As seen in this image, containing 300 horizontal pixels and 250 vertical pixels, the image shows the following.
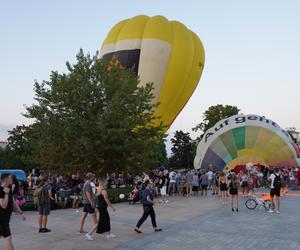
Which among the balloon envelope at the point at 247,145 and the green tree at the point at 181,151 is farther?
the green tree at the point at 181,151

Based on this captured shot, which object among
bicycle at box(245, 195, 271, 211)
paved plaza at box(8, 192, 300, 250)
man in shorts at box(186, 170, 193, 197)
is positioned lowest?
paved plaza at box(8, 192, 300, 250)

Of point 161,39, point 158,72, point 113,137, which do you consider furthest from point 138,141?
point 161,39

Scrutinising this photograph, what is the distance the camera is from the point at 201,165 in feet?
118

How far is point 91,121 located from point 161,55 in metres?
11.1

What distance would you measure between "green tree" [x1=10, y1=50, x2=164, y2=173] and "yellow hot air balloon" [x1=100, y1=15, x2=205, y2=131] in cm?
641

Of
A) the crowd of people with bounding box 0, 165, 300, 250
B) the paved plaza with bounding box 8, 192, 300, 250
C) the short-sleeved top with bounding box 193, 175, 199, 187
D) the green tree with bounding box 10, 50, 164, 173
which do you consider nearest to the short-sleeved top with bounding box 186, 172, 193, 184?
the crowd of people with bounding box 0, 165, 300, 250

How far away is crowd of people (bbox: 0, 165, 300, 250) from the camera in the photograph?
1173cm

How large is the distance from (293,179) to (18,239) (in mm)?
25127

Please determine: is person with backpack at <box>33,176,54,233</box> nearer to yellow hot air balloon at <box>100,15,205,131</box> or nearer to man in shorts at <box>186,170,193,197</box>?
man in shorts at <box>186,170,193,197</box>

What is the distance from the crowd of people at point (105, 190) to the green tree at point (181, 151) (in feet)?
152

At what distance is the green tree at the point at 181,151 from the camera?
83500mm

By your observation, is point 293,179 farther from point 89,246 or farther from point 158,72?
point 89,246

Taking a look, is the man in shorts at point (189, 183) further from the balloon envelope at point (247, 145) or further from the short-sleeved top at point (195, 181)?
the balloon envelope at point (247, 145)

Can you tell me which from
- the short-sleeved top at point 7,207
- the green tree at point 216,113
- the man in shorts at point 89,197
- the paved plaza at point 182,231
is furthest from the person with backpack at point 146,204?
the green tree at point 216,113
